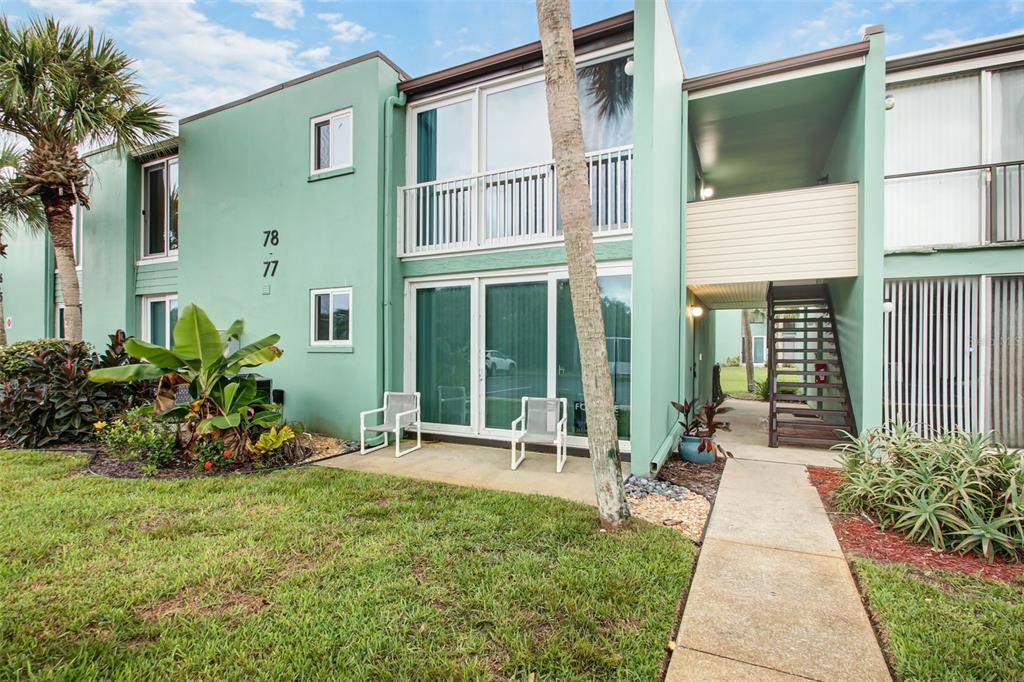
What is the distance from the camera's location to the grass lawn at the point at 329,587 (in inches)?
97.7

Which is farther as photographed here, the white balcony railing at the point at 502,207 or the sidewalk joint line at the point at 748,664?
the white balcony railing at the point at 502,207

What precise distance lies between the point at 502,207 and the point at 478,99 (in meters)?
1.97

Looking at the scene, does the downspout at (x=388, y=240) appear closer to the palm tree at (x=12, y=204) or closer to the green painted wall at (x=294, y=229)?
the green painted wall at (x=294, y=229)

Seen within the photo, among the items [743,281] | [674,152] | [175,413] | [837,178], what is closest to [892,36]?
[837,178]

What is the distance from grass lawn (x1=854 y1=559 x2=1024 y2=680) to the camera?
244 cm

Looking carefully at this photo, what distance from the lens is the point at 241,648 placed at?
2.57 m

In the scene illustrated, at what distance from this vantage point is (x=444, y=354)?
8.18 metres

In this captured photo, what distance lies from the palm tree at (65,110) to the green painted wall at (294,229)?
1.05 m

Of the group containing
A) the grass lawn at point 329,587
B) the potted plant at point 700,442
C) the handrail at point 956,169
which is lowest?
the grass lawn at point 329,587

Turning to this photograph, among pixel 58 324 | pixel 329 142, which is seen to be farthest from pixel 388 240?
pixel 58 324

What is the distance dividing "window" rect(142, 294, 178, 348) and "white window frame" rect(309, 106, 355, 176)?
5.49 metres

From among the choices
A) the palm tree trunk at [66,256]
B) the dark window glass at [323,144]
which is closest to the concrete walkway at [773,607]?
the dark window glass at [323,144]

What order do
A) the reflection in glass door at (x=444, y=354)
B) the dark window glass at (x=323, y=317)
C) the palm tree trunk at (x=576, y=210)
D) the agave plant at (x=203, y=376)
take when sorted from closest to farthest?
the palm tree trunk at (x=576, y=210) < the agave plant at (x=203, y=376) < the reflection in glass door at (x=444, y=354) < the dark window glass at (x=323, y=317)

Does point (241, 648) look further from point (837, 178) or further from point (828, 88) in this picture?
point (837, 178)
